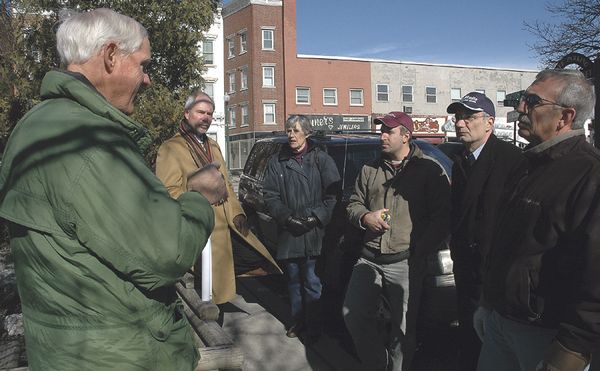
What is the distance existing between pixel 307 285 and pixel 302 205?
734 millimetres

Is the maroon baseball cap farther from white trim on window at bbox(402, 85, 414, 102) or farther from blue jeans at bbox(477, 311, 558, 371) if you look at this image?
white trim on window at bbox(402, 85, 414, 102)

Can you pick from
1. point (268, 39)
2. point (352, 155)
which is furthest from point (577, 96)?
point (268, 39)

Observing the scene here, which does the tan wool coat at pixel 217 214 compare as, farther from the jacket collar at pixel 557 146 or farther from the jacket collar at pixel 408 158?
the jacket collar at pixel 557 146

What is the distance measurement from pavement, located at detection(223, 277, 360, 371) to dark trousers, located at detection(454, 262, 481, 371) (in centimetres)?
93

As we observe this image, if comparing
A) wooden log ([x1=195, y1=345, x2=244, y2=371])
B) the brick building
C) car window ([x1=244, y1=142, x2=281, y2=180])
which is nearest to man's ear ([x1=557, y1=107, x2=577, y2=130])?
wooden log ([x1=195, y1=345, x2=244, y2=371])

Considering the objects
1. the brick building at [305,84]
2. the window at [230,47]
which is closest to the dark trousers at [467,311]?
the brick building at [305,84]

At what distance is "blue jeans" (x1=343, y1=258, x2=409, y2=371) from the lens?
144 inches

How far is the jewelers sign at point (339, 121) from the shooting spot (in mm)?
38219

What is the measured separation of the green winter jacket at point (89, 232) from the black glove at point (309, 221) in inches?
118

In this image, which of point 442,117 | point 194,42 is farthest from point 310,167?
point 442,117

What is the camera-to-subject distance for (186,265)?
1459 millimetres

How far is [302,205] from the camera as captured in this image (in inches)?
182

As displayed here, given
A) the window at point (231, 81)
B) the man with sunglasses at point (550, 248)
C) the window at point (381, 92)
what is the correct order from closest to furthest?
the man with sunglasses at point (550, 248), the window at point (381, 92), the window at point (231, 81)

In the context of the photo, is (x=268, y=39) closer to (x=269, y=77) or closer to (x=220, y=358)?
(x=269, y=77)
